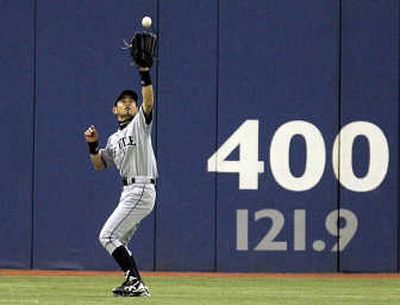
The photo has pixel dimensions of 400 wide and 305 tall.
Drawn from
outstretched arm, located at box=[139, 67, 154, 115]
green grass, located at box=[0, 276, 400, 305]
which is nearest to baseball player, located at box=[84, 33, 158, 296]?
outstretched arm, located at box=[139, 67, 154, 115]

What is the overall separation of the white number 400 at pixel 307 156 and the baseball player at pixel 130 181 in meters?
3.70

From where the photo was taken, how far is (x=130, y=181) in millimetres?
10758

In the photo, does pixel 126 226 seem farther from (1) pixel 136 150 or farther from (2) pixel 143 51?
(2) pixel 143 51

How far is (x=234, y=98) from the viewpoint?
1448 centimetres

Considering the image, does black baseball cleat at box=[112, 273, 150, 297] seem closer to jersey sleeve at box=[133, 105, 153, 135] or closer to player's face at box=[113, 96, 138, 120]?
jersey sleeve at box=[133, 105, 153, 135]

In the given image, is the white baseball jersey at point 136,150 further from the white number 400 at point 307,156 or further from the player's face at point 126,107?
the white number 400 at point 307,156

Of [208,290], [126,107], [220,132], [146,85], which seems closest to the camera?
[146,85]

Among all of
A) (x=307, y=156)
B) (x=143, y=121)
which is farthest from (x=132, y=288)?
(x=307, y=156)

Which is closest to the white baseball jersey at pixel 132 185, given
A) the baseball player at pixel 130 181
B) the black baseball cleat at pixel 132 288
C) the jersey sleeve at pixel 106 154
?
the baseball player at pixel 130 181

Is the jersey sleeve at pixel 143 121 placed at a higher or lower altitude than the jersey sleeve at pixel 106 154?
higher

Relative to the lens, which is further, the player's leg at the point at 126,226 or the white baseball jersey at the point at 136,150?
the white baseball jersey at the point at 136,150

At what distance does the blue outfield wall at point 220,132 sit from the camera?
14352 millimetres

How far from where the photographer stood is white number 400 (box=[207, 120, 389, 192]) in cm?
1448

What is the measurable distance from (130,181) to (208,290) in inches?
65.5
